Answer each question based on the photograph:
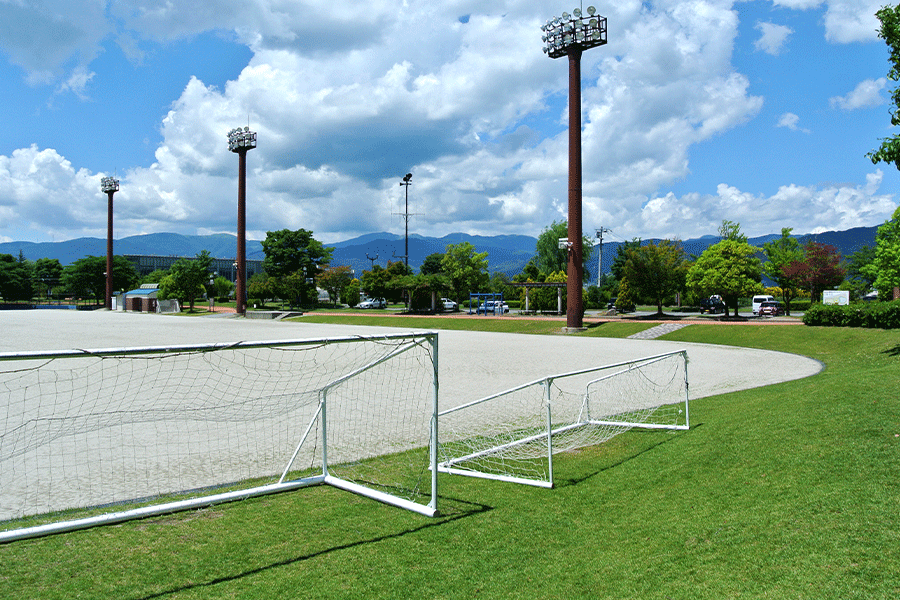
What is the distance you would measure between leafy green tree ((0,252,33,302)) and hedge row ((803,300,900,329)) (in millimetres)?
115225

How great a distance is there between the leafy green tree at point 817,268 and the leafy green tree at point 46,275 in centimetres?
11941

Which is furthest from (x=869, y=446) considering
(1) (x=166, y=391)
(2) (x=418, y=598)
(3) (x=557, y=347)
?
(3) (x=557, y=347)

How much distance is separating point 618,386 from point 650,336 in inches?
728

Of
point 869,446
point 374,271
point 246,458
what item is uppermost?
point 374,271

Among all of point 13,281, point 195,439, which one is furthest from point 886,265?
point 13,281

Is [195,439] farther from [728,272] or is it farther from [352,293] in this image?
[352,293]

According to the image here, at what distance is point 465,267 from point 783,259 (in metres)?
30.4

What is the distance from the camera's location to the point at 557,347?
2481 centimetres

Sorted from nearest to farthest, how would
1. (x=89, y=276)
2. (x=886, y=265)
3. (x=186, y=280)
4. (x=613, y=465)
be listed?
(x=613, y=465)
(x=886, y=265)
(x=186, y=280)
(x=89, y=276)

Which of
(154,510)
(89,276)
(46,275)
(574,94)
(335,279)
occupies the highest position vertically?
(574,94)

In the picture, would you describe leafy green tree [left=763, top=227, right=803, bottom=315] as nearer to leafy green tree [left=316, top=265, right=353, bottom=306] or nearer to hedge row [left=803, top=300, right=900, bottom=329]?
hedge row [left=803, top=300, right=900, bottom=329]

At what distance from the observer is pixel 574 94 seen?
32.2 meters

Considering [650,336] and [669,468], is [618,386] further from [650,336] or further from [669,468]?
[650,336]

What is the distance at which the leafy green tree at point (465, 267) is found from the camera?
61.1 meters
